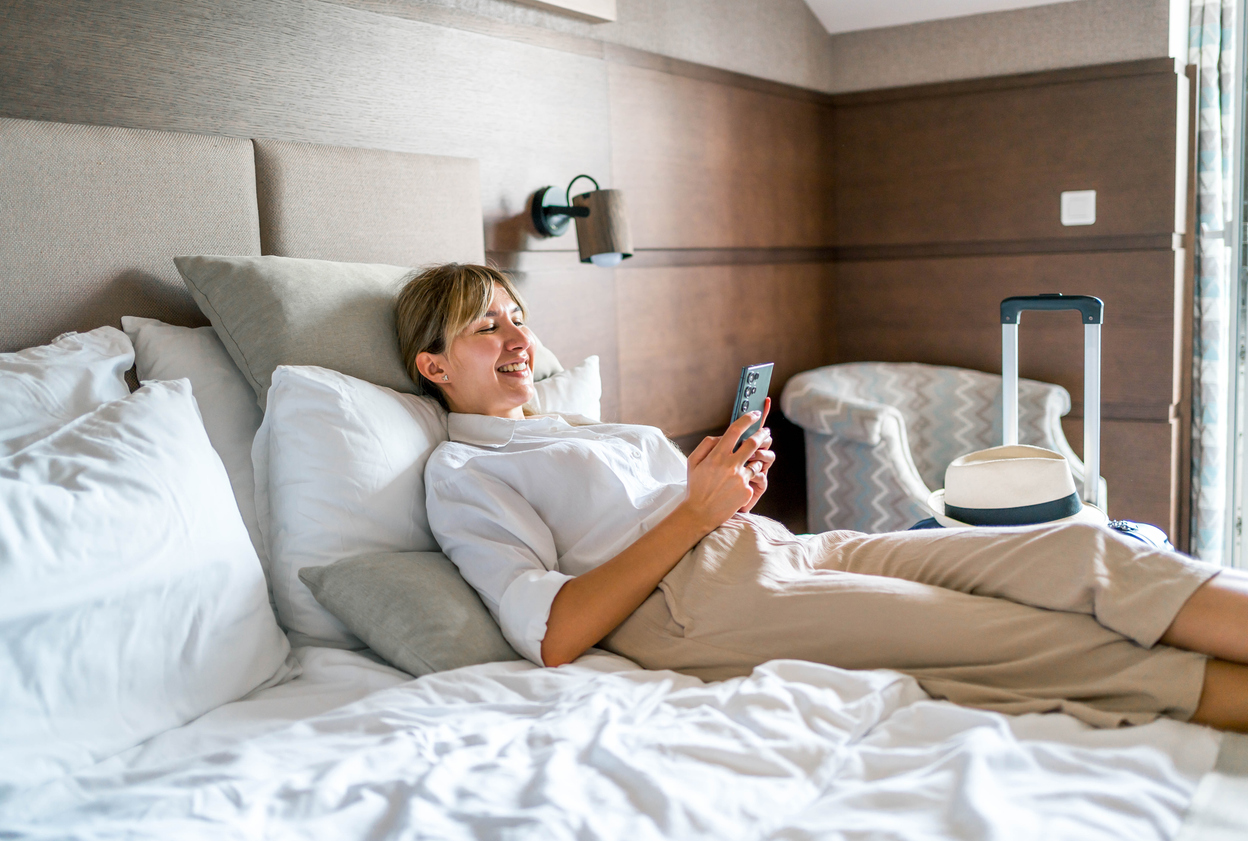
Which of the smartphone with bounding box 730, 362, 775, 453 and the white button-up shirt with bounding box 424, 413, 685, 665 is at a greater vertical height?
the smartphone with bounding box 730, 362, 775, 453

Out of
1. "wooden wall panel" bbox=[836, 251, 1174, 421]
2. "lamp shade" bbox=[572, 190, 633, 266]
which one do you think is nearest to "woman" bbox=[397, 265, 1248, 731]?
"lamp shade" bbox=[572, 190, 633, 266]

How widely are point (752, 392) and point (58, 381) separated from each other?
1027 millimetres

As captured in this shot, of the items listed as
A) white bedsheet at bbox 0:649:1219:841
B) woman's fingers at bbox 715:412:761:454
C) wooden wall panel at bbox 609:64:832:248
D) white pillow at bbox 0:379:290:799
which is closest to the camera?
white bedsheet at bbox 0:649:1219:841

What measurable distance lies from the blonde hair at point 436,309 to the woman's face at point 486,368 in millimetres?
18

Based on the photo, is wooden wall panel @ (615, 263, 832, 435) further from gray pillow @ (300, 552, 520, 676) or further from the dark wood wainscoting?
gray pillow @ (300, 552, 520, 676)

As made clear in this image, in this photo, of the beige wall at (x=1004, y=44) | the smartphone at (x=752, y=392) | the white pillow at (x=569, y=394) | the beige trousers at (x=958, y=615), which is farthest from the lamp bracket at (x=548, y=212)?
the beige wall at (x=1004, y=44)

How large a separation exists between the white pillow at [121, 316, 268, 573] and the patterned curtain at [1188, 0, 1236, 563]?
2.98 meters

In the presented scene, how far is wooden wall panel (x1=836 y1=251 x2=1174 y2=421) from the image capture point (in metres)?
3.15

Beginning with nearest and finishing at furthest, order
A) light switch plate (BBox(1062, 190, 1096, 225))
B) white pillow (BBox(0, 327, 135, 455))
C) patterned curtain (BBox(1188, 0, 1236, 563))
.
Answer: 1. white pillow (BBox(0, 327, 135, 455))
2. patterned curtain (BBox(1188, 0, 1236, 563))
3. light switch plate (BBox(1062, 190, 1096, 225))

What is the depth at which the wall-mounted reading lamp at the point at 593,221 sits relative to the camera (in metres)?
2.35

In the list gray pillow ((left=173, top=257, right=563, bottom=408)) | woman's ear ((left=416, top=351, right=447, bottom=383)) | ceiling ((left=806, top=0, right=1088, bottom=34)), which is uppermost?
ceiling ((left=806, top=0, right=1088, bottom=34))

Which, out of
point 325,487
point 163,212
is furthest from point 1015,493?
point 163,212

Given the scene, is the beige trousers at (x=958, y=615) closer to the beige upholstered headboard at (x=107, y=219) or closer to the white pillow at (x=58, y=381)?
the white pillow at (x=58, y=381)

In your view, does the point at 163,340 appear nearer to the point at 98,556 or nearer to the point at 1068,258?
the point at 98,556
